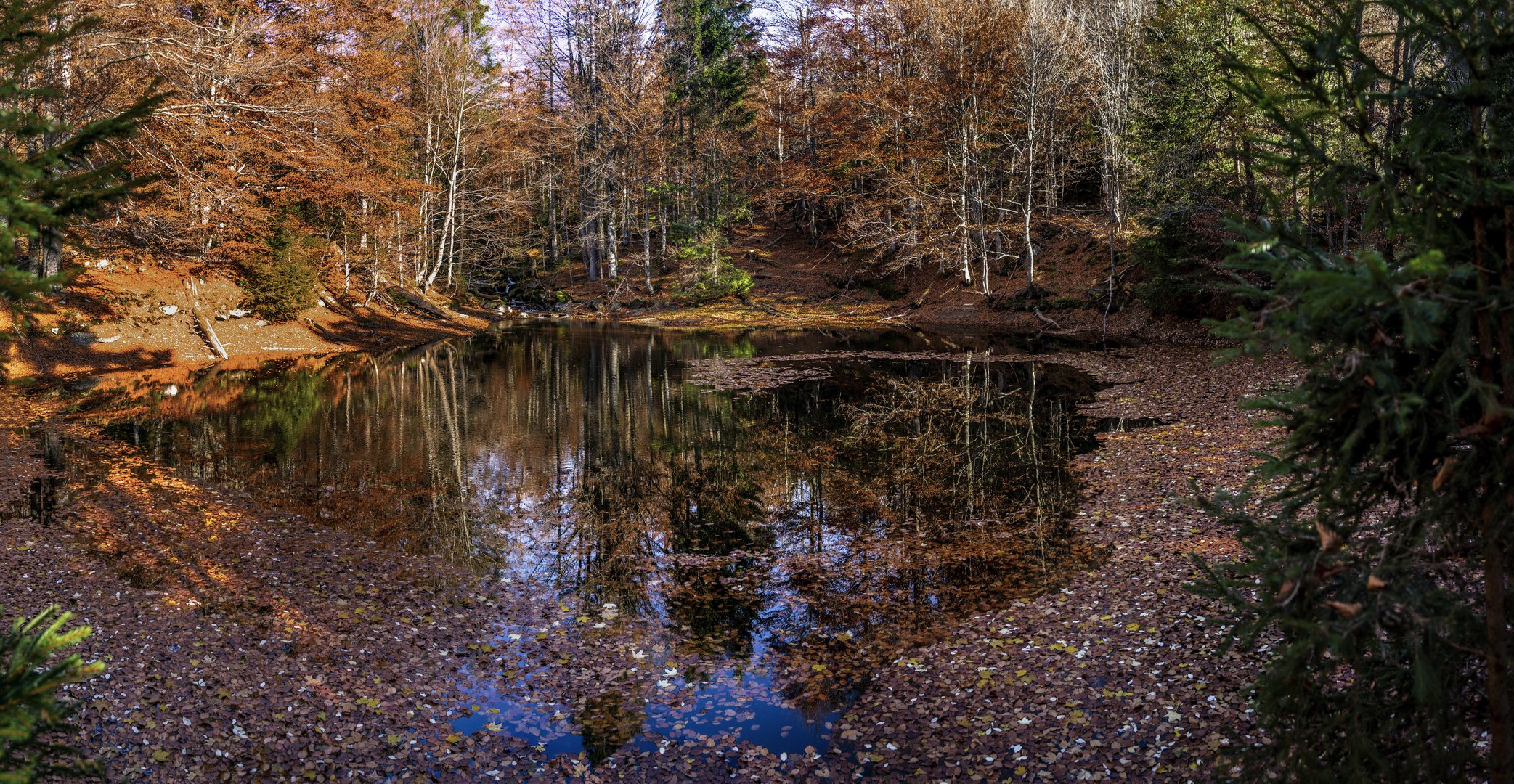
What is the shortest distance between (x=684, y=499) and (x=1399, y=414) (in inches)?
471

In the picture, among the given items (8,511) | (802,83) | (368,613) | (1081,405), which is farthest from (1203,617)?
(802,83)

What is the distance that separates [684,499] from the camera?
47.9 feet

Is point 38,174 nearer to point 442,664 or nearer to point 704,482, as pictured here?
point 442,664

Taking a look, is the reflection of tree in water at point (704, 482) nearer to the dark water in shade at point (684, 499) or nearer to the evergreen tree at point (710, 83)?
the dark water in shade at point (684, 499)

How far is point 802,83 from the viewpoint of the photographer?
190 ft

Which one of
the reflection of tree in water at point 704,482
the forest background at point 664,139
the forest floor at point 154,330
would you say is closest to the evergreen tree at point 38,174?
the reflection of tree in water at point 704,482

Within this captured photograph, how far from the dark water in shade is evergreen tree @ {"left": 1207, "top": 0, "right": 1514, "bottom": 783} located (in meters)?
4.29

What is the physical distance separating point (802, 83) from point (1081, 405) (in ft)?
143

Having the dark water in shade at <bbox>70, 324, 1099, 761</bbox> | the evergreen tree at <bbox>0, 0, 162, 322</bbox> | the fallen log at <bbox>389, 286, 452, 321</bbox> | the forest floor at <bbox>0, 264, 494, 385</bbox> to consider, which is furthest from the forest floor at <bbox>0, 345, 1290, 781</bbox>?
the fallen log at <bbox>389, 286, 452, 321</bbox>

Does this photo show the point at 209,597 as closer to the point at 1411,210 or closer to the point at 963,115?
the point at 1411,210

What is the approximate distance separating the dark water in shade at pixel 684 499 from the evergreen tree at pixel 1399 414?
169 inches

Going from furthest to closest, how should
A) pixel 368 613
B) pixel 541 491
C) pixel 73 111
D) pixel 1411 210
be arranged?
pixel 73 111, pixel 541 491, pixel 368 613, pixel 1411 210

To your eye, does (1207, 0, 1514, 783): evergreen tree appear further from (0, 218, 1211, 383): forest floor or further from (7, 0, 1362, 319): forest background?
(0, 218, 1211, 383): forest floor

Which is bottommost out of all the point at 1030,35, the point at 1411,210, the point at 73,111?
the point at 1411,210
